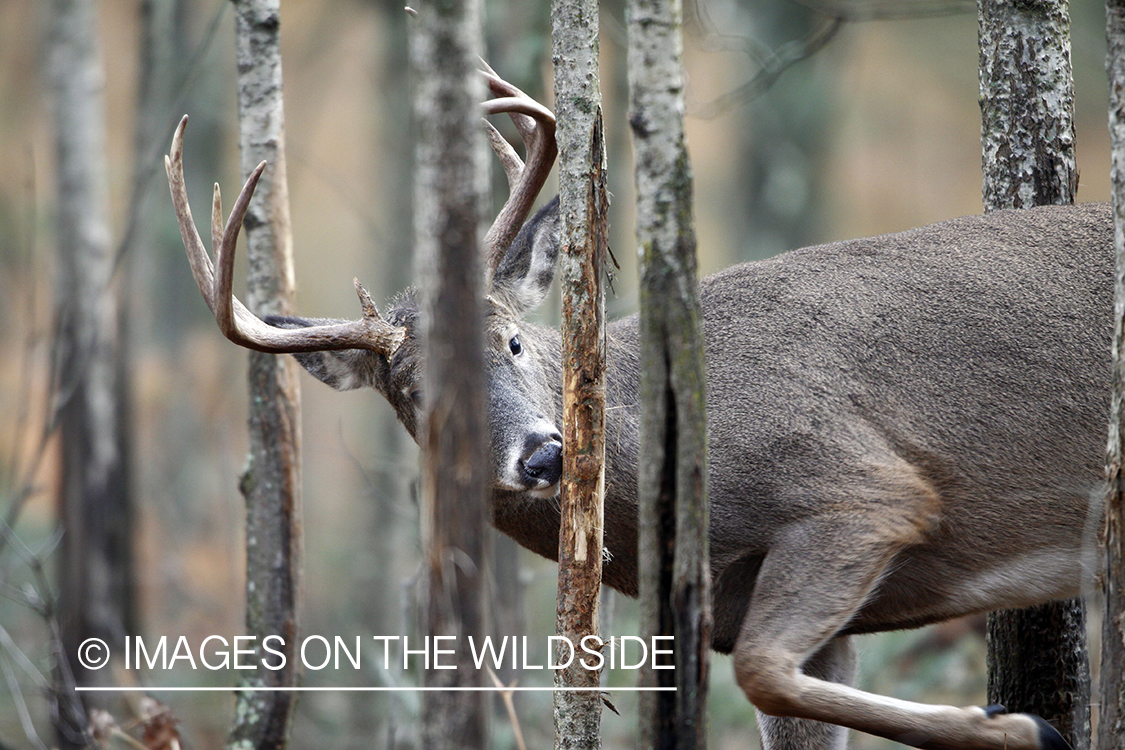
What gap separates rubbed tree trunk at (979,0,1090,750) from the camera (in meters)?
4.77

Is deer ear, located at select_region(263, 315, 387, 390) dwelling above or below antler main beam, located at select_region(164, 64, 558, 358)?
below

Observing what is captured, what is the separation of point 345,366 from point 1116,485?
3.17 meters

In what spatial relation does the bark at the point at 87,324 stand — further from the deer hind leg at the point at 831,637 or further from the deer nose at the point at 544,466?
the deer hind leg at the point at 831,637

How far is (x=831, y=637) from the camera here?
13.4 feet

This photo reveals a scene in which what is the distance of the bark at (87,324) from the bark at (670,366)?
668 centimetres

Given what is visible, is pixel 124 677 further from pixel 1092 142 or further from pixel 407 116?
pixel 1092 142

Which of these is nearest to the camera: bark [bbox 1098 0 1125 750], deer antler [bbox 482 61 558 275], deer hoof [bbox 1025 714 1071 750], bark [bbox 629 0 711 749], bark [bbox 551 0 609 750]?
bark [bbox 629 0 711 749]

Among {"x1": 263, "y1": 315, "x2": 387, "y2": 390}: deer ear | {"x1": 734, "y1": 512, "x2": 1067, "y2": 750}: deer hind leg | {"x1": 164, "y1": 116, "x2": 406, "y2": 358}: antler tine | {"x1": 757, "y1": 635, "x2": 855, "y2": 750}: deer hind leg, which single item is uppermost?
{"x1": 164, "y1": 116, "x2": 406, "y2": 358}: antler tine

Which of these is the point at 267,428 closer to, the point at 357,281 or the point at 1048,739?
the point at 357,281

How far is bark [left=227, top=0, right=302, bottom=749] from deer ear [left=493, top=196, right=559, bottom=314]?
987mm

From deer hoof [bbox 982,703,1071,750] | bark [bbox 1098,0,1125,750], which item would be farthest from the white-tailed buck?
bark [bbox 1098,0,1125,750]

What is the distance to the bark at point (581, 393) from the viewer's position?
148 inches

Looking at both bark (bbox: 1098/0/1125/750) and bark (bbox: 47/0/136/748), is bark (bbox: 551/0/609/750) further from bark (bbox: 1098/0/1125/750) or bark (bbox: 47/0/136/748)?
bark (bbox: 47/0/136/748)

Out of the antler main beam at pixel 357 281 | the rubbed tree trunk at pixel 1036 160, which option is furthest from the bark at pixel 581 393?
the rubbed tree trunk at pixel 1036 160
